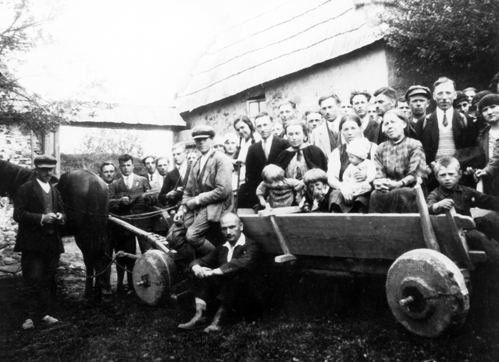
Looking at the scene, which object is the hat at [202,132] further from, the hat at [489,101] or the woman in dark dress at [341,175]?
the hat at [489,101]

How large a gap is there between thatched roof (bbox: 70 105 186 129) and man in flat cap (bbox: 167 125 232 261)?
851cm

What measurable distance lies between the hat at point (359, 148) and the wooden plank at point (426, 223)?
1111 millimetres

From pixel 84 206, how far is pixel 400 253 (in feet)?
13.1

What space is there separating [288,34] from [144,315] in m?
7.47

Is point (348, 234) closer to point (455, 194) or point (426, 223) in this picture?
point (426, 223)

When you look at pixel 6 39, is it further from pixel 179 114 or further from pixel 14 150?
pixel 179 114

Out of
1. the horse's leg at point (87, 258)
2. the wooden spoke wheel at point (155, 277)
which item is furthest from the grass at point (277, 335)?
the horse's leg at point (87, 258)

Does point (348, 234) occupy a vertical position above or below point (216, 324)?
above

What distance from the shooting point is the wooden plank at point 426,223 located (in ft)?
9.81

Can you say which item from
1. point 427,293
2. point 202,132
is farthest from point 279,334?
point 202,132

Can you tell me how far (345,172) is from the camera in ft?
13.8

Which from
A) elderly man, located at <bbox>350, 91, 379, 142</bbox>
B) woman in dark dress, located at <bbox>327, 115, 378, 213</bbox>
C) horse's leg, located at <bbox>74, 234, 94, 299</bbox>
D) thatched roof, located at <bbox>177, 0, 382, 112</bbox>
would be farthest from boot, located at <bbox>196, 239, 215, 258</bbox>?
thatched roof, located at <bbox>177, 0, 382, 112</bbox>

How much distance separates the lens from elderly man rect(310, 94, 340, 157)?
5316 millimetres

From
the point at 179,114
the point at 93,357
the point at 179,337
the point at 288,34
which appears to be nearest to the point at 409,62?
the point at 288,34
